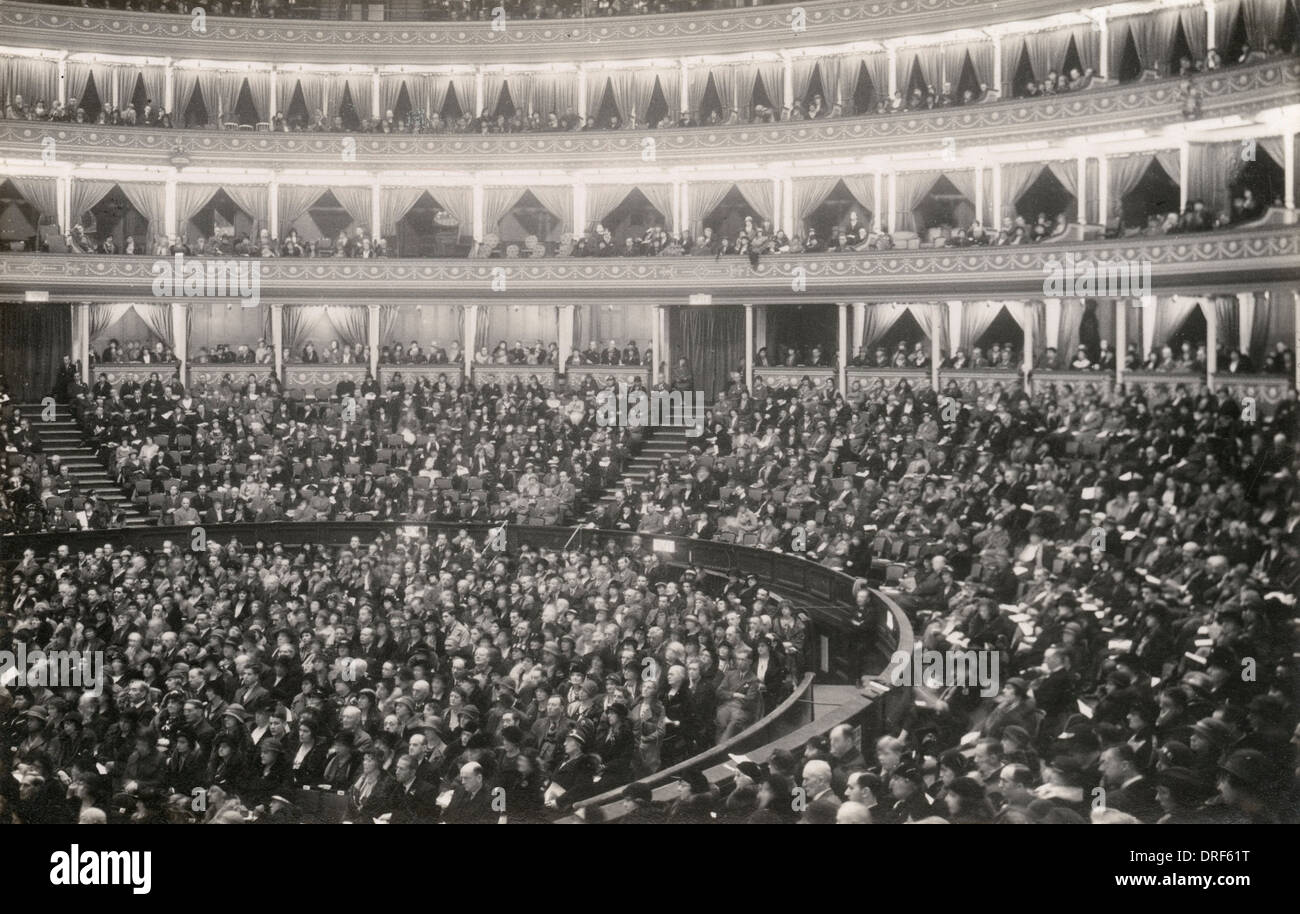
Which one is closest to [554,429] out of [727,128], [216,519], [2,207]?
[216,519]

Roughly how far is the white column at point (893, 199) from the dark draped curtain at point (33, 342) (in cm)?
1570

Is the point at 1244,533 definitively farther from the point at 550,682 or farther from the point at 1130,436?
the point at 550,682

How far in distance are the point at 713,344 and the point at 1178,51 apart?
371 inches

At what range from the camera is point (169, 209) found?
84.3 ft

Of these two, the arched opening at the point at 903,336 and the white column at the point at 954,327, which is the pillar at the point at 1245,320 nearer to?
the white column at the point at 954,327

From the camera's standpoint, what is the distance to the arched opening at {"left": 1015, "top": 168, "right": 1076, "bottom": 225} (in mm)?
22097

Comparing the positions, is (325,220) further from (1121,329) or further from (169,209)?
(1121,329)

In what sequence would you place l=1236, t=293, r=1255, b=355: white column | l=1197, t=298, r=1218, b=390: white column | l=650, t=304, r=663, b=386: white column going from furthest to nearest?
1. l=650, t=304, r=663, b=386: white column
2. l=1197, t=298, r=1218, b=390: white column
3. l=1236, t=293, r=1255, b=355: white column

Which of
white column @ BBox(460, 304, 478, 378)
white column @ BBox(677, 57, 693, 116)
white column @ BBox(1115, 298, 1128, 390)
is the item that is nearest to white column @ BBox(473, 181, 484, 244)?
white column @ BBox(460, 304, 478, 378)

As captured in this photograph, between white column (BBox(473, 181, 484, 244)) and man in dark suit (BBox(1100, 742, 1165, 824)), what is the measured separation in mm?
18707

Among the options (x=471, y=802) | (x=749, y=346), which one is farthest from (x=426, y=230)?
(x=471, y=802)

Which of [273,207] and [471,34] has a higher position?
[471,34]

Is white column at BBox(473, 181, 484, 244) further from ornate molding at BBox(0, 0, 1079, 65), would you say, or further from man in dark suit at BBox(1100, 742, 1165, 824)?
man in dark suit at BBox(1100, 742, 1165, 824)

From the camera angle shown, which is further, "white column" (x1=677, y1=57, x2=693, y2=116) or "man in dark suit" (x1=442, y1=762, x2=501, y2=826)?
"white column" (x1=677, y1=57, x2=693, y2=116)
